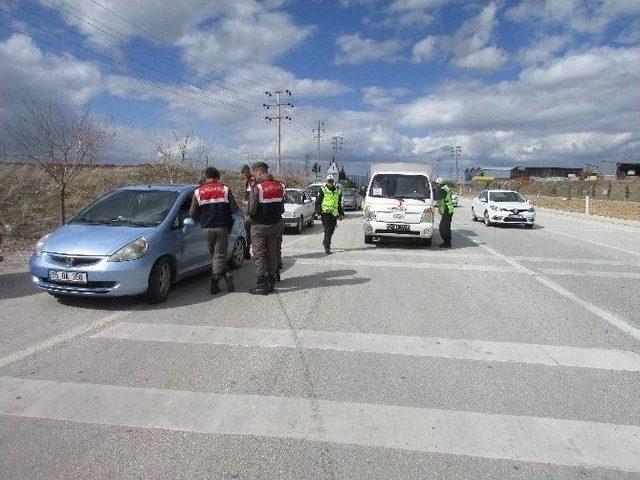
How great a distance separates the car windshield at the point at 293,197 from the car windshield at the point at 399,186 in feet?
14.8

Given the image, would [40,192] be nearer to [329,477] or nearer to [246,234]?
[246,234]

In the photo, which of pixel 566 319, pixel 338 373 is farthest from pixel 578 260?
pixel 338 373

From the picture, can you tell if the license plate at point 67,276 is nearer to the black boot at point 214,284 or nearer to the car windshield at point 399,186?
the black boot at point 214,284

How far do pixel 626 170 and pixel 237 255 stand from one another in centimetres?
10694

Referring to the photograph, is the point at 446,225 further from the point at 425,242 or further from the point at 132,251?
the point at 132,251

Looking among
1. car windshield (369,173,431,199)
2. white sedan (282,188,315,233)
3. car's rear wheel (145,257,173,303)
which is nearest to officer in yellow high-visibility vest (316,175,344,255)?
car windshield (369,173,431,199)

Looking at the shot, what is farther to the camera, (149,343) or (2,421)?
(149,343)

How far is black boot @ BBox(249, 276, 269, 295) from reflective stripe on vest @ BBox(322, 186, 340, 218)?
192 inches

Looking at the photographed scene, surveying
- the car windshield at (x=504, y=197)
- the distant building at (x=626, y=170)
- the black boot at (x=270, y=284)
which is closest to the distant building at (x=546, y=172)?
the distant building at (x=626, y=170)

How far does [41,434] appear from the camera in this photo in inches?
132

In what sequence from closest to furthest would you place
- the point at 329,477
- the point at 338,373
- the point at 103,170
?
the point at 329,477 → the point at 338,373 → the point at 103,170

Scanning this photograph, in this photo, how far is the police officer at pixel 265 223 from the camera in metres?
7.39

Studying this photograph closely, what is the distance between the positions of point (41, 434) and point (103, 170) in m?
31.8


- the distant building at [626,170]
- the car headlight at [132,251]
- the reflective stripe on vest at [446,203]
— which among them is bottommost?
the car headlight at [132,251]
